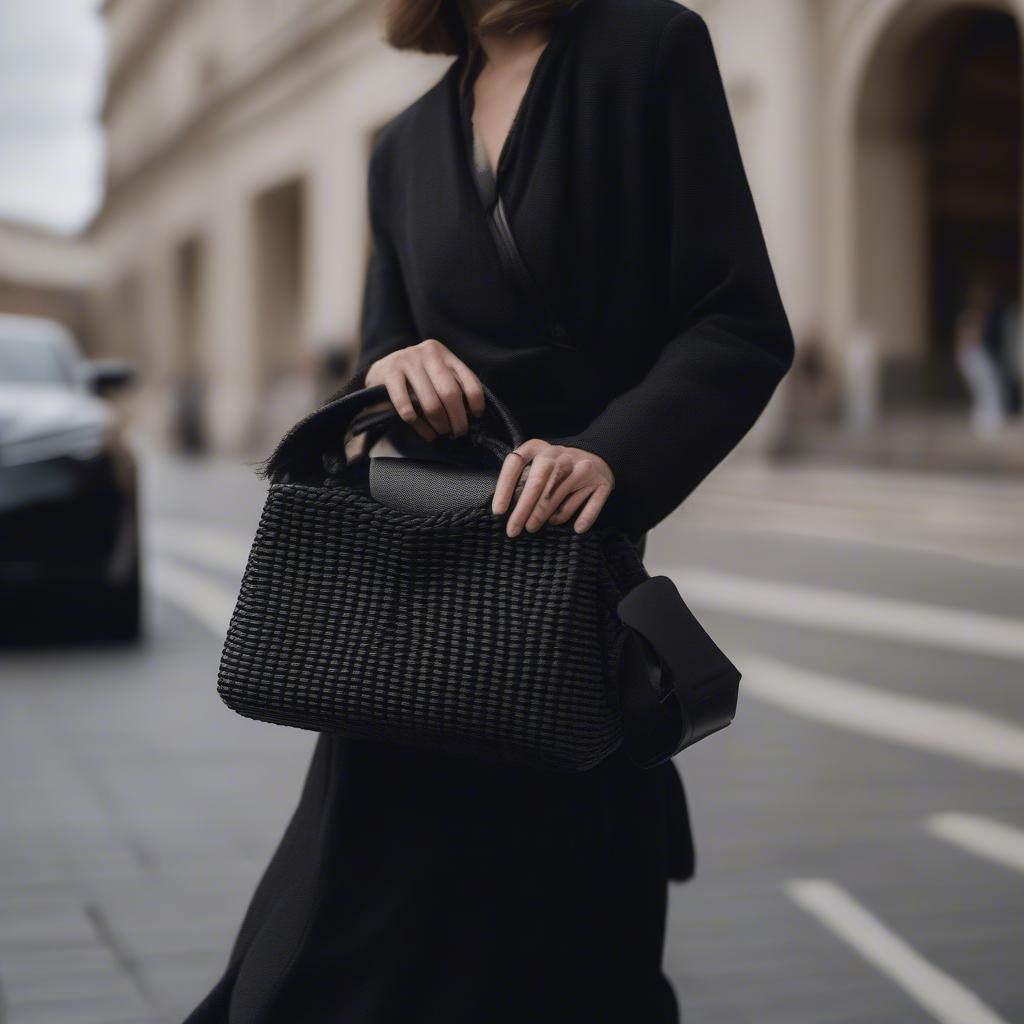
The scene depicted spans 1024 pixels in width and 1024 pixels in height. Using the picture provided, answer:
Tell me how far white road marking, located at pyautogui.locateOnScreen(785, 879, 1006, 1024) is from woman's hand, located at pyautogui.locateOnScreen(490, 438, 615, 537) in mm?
1671

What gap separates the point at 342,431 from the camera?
2.00m

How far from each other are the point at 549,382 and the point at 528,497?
0.30m

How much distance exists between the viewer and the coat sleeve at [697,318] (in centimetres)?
191

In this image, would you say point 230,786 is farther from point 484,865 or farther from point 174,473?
point 174,473

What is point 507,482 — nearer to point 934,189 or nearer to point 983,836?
point 983,836

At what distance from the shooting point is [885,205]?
21672 millimetres

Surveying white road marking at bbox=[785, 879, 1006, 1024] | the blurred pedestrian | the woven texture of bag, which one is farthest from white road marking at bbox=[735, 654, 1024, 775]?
the blurred pedestrian

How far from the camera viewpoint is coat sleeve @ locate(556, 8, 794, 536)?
6.27 feet

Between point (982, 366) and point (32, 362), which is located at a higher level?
point (32, 362)

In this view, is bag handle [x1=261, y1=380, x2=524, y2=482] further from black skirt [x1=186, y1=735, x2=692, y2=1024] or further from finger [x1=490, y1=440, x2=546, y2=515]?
black skirt [x1=186, y1=735, x2=692, y2=1024]

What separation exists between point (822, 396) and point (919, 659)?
1409cm

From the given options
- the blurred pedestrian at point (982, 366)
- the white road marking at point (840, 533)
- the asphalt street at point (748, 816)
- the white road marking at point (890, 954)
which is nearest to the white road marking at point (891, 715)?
the asphalt street at point (748, 816)

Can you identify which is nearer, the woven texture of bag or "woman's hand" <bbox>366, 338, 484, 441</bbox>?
the woven texture of bag

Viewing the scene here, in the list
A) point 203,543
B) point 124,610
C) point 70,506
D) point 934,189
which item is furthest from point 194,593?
point 934,189
